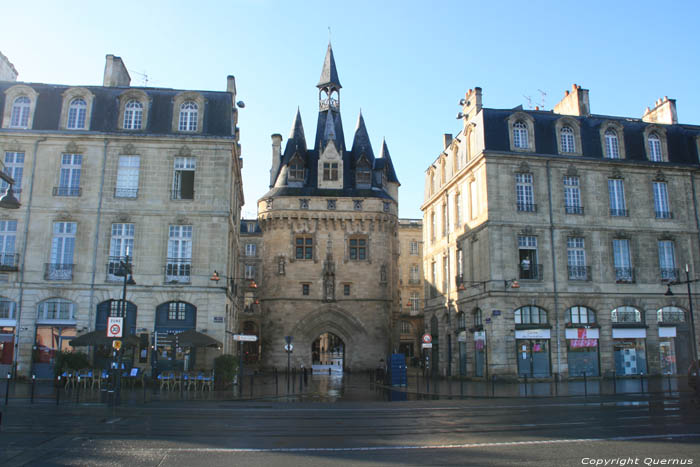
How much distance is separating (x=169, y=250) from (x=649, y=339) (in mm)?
23988

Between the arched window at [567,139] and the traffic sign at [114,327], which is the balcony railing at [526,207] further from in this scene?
the traffic sign at [114,327]

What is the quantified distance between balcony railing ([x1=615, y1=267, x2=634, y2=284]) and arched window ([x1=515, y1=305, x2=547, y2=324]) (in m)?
4.44

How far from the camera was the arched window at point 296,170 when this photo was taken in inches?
1834

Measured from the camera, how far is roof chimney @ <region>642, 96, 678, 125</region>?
3512 centimetres

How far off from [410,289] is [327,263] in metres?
21.5

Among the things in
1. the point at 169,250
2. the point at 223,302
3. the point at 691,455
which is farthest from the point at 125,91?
the point at 691,455

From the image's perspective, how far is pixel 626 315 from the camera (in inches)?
1188

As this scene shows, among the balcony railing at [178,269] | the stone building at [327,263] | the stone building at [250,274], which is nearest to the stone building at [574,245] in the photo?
the stone building at [327,263]

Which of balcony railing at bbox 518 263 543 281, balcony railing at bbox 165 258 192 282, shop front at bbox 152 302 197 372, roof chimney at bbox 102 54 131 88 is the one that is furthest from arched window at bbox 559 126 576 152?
roof chimney at bbox 102 54 131 88

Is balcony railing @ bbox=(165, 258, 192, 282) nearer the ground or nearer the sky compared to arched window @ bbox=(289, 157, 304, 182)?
nearer the ground

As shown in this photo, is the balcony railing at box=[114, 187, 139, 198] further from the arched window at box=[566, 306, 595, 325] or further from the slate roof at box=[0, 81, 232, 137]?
the arched window at box=[566, 306, 595, 325]

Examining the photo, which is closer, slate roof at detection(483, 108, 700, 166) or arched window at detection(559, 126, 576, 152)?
slate roof at detection(483, 108, 700, 166)

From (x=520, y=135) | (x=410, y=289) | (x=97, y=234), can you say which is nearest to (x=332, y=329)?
(x=410, y=289)

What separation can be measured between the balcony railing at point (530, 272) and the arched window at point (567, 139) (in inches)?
265
